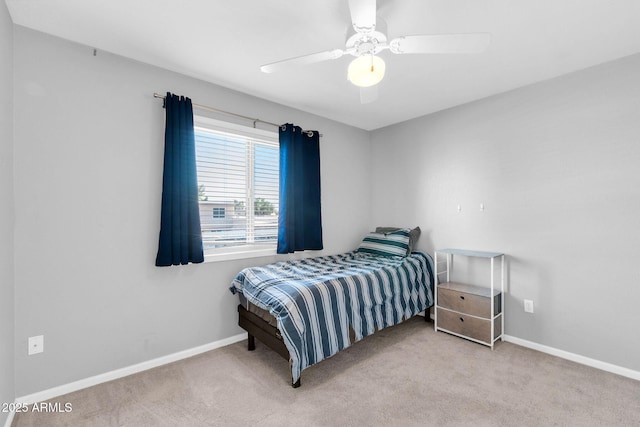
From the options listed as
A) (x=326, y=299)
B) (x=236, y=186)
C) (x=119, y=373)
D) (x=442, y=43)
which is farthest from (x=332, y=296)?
(x=442, y=43)

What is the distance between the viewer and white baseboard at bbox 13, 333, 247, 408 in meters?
1.95

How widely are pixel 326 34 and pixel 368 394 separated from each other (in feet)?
8.22

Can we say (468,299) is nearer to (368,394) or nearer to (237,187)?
(368,394)

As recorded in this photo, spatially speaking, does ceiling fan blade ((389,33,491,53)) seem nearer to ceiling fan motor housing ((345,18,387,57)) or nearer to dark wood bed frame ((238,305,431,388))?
ceiling fan motor housing ((345,18,387,57))

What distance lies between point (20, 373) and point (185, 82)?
245cm

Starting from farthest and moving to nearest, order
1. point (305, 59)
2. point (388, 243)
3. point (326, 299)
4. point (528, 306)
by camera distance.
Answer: point (388, 243), point (528, 306), point (326, 299), point (305, 59)

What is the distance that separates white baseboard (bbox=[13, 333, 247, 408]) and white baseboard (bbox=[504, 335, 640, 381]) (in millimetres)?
2724

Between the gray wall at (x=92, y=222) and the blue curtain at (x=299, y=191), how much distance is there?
0.85 meters

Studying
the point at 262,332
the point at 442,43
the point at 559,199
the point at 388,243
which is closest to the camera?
the point at 442,43

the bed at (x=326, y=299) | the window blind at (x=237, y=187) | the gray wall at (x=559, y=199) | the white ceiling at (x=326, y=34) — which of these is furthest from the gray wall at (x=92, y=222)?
the gray wall at (x=559, y=199)

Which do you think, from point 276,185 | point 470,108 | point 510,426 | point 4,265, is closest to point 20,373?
point 4,265

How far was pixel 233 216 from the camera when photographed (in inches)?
117

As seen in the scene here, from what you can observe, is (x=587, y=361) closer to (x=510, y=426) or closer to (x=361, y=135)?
(x=510, y=426)

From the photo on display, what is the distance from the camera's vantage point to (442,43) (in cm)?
158
